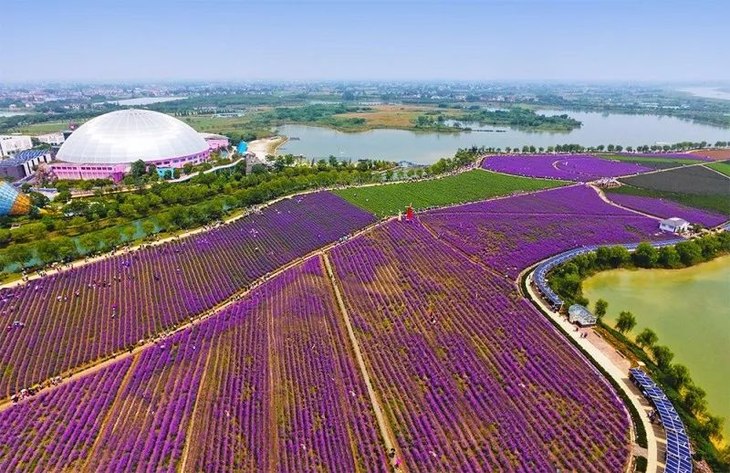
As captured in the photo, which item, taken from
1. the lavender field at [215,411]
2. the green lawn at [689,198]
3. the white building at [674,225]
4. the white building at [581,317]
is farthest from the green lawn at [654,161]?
the lavender field at [215,411]

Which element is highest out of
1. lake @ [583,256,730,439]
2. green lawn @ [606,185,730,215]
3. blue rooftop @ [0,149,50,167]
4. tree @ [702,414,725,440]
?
blue rooftop @ [0,149,50,167]

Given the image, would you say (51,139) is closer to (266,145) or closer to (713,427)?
(266,145)

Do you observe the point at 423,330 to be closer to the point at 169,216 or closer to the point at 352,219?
the point at 352,219

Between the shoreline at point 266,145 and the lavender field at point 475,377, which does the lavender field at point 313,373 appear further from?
the shoreline at point 266,145

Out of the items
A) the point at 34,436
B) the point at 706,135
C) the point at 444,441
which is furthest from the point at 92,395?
the point at 706,135

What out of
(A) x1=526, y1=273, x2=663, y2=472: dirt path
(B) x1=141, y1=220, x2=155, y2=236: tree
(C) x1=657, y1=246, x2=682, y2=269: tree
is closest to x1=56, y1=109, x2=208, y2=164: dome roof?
(B) x1=141, y1=220, x2=155, y2=236: tree

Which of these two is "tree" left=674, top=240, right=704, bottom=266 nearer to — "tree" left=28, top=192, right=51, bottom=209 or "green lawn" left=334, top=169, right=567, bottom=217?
"green lawn" left=334, top=169, right=567, bottom=217
